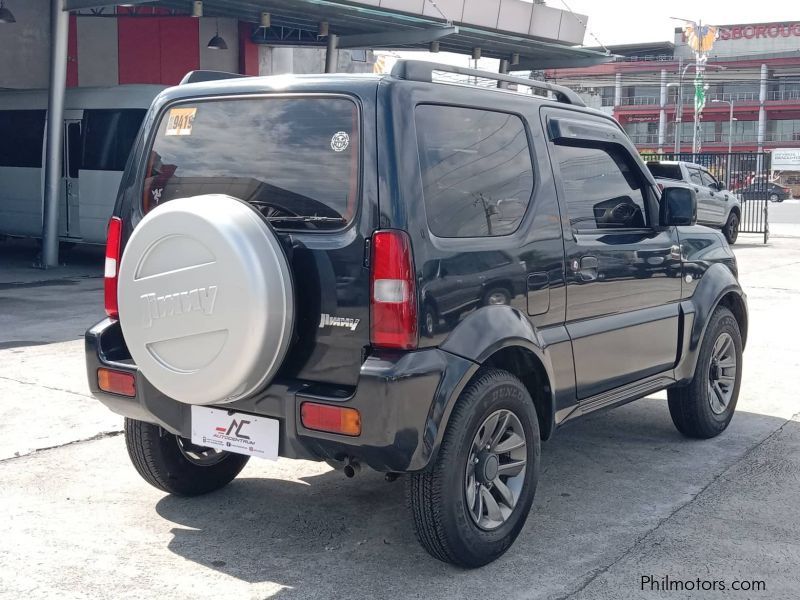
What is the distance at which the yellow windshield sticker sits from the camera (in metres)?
4.31

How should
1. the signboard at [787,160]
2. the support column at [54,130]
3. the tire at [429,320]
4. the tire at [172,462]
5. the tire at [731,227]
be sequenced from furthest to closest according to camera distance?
the signboard at [787,160], the tire at [731,227], the support column at [54,130], the tire at [172,462], the tire at [429,320]

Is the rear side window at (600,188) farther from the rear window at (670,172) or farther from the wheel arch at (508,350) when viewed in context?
the rear window at (670,172)

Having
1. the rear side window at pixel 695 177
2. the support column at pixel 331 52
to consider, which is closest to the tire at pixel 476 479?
the support column at pixel 331 52

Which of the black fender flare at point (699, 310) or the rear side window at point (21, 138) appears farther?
the rear side window at point (21, 138)

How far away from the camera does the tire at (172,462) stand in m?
4.62

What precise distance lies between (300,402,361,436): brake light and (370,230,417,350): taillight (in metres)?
0.28

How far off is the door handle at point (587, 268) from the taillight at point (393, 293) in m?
1.27

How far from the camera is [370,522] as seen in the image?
4562 millimetres

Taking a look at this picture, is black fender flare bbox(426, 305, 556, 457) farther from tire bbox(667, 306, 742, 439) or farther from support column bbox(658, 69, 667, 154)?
support column bbox(658, 69, 667, 154)

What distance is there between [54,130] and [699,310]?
1241 centimetres

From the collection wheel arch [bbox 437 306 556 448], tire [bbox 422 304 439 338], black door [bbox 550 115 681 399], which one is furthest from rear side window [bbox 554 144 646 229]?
Answer: tire [bbox 422 304 439 338]

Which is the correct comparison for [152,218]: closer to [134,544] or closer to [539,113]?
[134,544]

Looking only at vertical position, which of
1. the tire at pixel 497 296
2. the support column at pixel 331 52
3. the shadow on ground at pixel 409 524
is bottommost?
the shadow on ground at pixel 409 524

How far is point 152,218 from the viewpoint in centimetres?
382
